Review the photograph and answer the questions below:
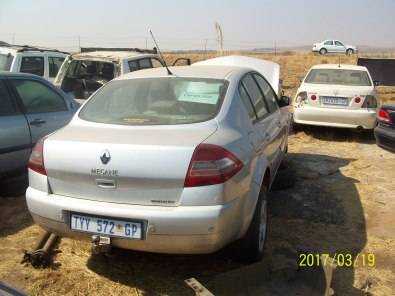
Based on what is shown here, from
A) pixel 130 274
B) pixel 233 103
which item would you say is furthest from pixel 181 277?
pixel 233 103

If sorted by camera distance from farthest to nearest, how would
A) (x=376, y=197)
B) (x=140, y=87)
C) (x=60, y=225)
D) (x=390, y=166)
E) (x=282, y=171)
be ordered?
(x=390, y=166) < (x=282, y=171) < (x=376, y=197) < (x=140, y=87) < (x=60, y=225)

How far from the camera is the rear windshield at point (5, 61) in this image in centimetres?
1082

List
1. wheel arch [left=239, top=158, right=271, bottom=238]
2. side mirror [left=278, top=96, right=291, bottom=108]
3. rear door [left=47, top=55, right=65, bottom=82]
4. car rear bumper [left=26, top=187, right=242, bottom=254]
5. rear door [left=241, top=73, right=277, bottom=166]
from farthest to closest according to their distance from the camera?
rear door [left=47, top=55, right=65, bottom=82] < side mirror [left=278, top=96, right=291, bottom=108] < rear door [left=241, top=73, right=277, bottom=166] < wheel arch [left=239, top=158, right=271, bottom=238] < car rear bumper [left=26, top=187, right=242, bottom=254]

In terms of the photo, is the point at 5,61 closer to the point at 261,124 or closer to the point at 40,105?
the point at 40,105

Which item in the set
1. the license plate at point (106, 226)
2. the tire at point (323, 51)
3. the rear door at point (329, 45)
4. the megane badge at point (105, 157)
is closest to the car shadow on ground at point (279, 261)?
the license plate at point (106, 226)

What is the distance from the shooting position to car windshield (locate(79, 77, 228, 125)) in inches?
154

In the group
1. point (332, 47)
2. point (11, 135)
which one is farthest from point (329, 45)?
point (11, 135)

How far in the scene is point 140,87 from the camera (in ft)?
14.4

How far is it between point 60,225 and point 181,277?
1028 mm

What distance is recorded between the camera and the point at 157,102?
4.14m

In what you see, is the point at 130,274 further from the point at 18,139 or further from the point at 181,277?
the point at 18,139

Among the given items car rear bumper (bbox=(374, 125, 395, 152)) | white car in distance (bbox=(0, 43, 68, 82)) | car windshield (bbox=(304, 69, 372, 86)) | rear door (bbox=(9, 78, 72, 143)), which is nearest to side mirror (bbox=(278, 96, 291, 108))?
car rear bumper (bbox=(374, 125, 395, 152))

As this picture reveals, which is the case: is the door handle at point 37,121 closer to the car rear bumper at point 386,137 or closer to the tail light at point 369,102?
the car rear bumper at point 386,137
